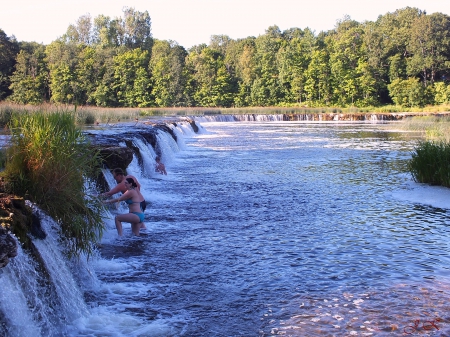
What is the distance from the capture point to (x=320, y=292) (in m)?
6.06

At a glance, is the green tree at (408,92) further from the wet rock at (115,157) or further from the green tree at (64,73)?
the wet rock at (115,157)

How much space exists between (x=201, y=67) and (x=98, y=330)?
251ft

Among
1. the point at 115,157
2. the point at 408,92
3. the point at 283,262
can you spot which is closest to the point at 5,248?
the point at 283,262

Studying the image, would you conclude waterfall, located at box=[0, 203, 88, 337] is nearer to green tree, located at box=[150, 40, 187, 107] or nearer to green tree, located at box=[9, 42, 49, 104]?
green tree, located at box=[9, 42, 49, 104]

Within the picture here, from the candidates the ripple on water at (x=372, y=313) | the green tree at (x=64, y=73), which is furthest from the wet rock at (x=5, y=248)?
the green tree at (x=64, y=73)

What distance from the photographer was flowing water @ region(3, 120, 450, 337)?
5285 mm

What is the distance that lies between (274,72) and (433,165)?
71.6 m

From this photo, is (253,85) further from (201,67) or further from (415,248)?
(415,248)

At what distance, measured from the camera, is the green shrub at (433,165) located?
12.4 m

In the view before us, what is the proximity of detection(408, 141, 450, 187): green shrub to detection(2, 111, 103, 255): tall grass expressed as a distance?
8896 millimetres

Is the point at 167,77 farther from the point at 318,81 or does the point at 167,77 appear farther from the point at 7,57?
the point at 318,81

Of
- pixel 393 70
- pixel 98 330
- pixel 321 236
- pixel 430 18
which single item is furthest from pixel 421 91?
pixel 98 330

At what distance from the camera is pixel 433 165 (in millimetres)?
12805

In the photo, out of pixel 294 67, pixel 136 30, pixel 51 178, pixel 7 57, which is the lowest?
pixel 51 178
